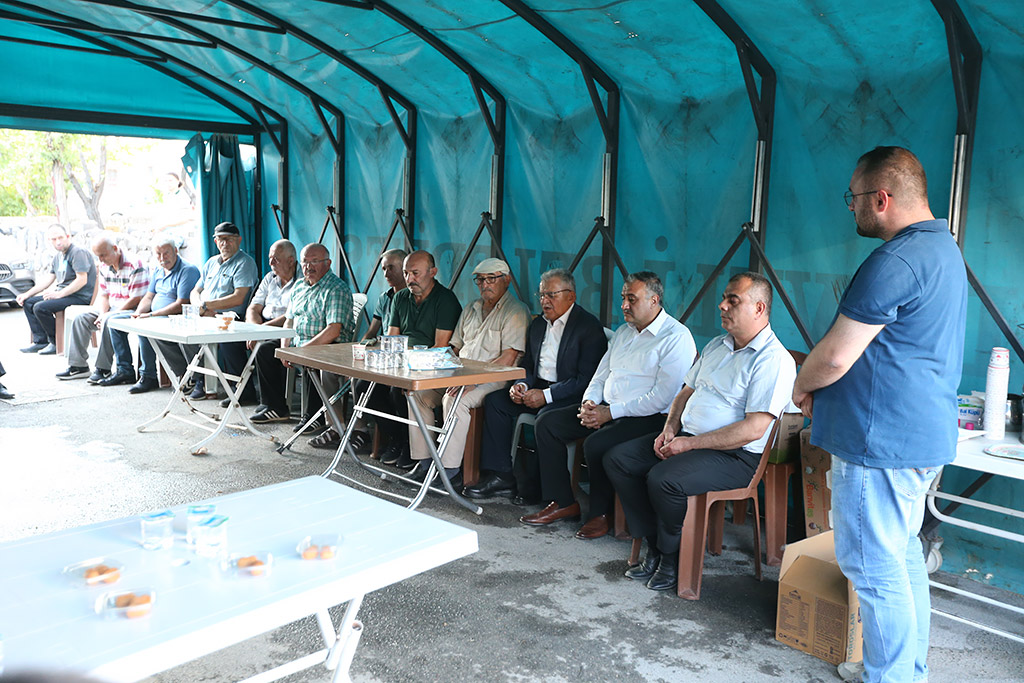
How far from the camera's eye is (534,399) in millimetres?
4676

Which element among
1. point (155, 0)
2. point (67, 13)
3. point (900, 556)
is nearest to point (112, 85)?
point (67, 13)

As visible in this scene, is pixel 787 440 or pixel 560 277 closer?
pixel 787 440

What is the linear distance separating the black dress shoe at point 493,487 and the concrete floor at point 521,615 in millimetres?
165

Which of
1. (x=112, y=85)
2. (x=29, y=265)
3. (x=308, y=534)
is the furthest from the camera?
(x=29, y=265)

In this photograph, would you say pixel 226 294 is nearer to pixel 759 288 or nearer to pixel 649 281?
pixel 649 281

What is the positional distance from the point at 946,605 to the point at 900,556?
1.22m

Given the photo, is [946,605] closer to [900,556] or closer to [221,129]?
[900,556]

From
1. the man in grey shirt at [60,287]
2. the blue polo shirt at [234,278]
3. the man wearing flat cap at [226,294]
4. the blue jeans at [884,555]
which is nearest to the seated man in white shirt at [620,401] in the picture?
the blue jeans at [884,555]

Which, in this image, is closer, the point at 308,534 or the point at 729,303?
the point at 308,534

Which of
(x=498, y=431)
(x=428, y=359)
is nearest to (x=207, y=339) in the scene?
(x=428, y=359)

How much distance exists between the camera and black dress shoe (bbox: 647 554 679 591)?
11.7 feet

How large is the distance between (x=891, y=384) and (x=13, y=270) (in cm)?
1426

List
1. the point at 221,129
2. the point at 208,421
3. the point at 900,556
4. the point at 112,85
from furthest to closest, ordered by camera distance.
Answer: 1. the point at 221,129
2. the point at 112,85
3. the point at 208,421
4. the point at 900,556

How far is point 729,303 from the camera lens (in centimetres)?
358
